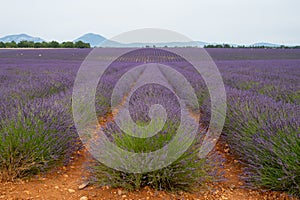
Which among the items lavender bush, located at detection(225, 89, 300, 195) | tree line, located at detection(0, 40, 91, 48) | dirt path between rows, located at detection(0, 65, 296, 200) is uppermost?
tree line, located at detection(0, 40, 91, 48)

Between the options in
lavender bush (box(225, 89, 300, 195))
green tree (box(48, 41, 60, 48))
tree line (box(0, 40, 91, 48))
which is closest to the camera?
lavender bush (box(225, 89, 300, 195))

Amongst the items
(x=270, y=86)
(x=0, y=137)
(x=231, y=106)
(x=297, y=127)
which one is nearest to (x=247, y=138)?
(x=297, y=127)

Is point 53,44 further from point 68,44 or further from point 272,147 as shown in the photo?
point 272,147

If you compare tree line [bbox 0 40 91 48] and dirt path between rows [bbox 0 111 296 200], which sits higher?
tree line [bbox 0 40 91 48]

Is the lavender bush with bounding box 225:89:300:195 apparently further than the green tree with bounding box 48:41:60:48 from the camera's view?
No

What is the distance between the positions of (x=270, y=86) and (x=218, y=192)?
348 centimetres

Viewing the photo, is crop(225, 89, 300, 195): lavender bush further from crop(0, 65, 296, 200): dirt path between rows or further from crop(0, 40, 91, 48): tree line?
crop(0, 40, 91, 48): tree line

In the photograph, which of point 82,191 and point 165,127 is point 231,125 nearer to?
point 165,127

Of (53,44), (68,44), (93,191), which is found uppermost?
(68,44)

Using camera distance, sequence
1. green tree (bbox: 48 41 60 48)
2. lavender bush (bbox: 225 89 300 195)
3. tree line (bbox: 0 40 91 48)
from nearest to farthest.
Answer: lavender bush (bbox: 225 89 300 195) < tree line (bbox: 0 40 91 48) < green tree (bbox: 48 41 60 48)

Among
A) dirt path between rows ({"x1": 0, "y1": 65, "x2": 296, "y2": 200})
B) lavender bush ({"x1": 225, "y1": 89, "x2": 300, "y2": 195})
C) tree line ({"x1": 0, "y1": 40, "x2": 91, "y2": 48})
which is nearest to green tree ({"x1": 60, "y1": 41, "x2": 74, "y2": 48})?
tree line ({"x1": 0, "y1": 40, "x2": 91, "y2": 48})

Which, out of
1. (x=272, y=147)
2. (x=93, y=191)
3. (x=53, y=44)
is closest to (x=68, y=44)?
(x=53, y=44)

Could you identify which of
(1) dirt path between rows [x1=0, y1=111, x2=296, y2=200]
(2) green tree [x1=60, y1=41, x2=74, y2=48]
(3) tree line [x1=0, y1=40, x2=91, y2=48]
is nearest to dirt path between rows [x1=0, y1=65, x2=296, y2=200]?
(1) dirt path between rows [x1=0, y1=111, x2=296, y2=200]

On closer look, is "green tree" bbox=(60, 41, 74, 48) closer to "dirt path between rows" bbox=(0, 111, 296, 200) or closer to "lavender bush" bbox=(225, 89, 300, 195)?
"lavender bush" bbox=(225, 89, 300, 195)
